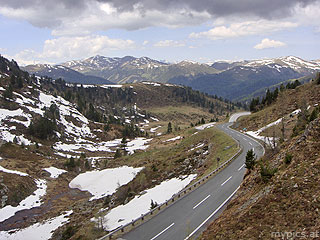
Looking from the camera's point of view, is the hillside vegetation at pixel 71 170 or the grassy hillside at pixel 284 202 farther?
the hillside vegetation at pixel 71 170

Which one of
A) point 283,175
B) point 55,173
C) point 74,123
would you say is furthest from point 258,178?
point 74,123

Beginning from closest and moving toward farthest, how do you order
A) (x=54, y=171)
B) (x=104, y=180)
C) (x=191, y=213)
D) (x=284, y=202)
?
(x=284, y=202), (x=191, y=213), (x=104, y=180), (x=54, y=171)

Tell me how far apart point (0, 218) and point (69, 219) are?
14088 mm

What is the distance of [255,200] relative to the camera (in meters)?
16.2

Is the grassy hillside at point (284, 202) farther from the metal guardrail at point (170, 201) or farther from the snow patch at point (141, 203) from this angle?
the snow patch at point (141, 203)

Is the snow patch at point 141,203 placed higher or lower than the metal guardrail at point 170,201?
lower

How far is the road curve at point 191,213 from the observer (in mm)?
19109

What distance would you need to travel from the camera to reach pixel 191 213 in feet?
71.7

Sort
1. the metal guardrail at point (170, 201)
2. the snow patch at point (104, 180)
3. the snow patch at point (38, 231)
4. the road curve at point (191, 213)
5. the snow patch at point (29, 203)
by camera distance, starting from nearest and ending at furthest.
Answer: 1. the road curve at point (191, 213)
2. the metal guardrail at point (170, 201)
3. the snow patch at point (38, 231)
4. the snow patch at point (29, 203)
5. the snow patch at point (104, 180)

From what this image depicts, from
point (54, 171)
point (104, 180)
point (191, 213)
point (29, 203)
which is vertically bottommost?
point (29, 203)

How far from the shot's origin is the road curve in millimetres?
19109

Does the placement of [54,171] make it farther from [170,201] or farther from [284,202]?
[284,202]

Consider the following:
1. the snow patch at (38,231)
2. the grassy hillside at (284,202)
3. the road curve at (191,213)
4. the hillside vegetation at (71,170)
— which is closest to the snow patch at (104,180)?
the hillside vegetation at (71,170)

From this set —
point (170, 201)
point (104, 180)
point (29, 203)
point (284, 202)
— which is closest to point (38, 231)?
point (29, 203)
